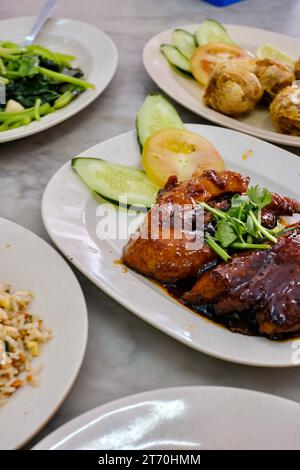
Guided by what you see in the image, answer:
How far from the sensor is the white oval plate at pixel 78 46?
2590 millimetres

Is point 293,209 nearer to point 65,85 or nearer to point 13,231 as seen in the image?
point 13,231

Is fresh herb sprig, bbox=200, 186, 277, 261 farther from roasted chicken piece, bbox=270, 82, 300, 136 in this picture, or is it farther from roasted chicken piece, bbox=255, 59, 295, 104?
roasted chicken piece, bbox=255, 59, 295, 104

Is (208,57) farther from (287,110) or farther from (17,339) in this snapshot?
(17,339)

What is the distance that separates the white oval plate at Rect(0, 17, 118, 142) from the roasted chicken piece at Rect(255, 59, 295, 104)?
2.52 feet

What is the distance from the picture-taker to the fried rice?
1389mm

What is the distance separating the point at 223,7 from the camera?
385cm

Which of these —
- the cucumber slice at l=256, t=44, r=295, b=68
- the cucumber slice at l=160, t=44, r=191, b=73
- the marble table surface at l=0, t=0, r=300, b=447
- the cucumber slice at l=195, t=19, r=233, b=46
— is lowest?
the marble table surface at l=0, t=0, r=300, b=447

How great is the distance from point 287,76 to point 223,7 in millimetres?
1521

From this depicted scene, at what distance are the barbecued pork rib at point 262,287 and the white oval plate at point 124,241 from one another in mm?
61

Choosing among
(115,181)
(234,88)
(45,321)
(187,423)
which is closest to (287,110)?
(234,88)

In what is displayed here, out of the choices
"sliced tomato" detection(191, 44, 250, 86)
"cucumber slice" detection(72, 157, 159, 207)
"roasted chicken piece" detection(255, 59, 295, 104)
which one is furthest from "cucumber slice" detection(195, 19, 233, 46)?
"cucumber slice" detection(72, 157, 159, 207)

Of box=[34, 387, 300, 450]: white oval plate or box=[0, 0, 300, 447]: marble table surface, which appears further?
box=[0, 0, 300, 447]: marble table surface

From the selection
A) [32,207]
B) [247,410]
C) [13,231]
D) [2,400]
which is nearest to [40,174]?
[32,207]

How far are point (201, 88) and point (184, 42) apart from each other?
0.42 meters
